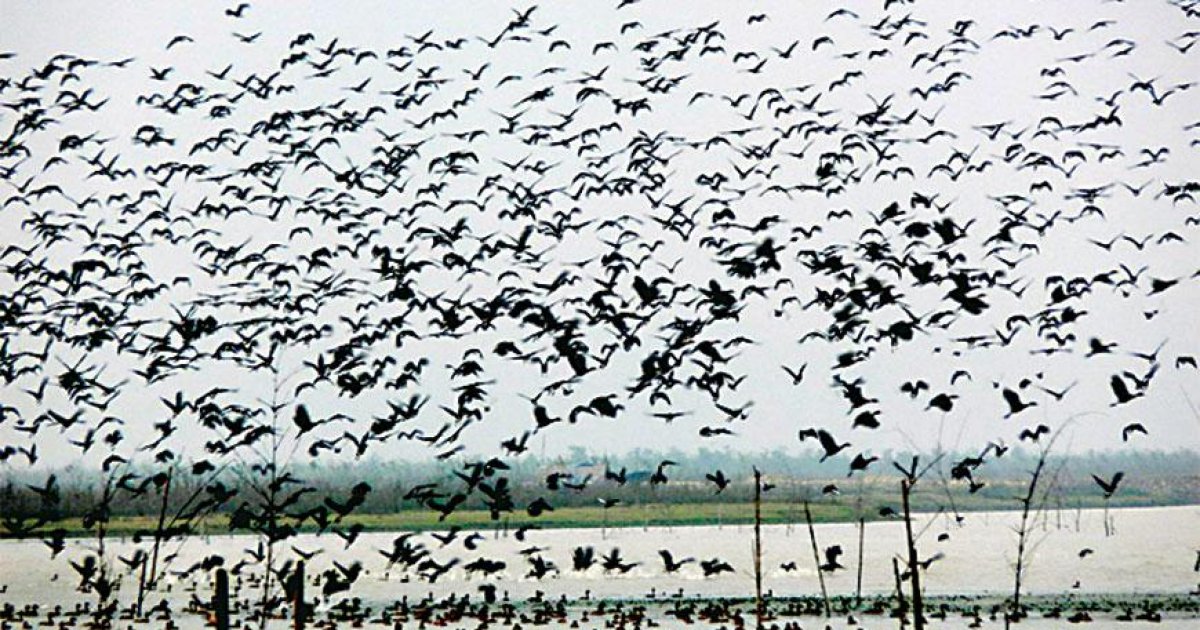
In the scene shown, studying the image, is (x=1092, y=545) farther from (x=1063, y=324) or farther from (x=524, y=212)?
(x=524, y=212)

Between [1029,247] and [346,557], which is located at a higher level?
[1029,247]

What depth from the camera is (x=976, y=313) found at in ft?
64.9

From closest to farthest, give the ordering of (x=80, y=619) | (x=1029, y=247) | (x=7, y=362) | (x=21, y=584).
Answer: (x=1029, y=247), (x=7, y=362), (x=80, y=619), (x=21, y=584)

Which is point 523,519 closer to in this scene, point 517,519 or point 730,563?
point 517,519

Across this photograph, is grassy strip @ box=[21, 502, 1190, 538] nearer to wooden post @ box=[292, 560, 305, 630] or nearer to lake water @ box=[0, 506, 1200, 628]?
lake water @ box=[0, 506, 1200, 628]

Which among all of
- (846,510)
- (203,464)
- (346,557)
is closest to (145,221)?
(203,464)

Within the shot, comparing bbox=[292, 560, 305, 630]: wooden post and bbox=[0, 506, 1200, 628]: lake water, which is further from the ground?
bbox=[292, 560, 305, 630]: wooden post

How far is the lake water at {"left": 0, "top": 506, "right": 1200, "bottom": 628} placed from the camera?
128 feet

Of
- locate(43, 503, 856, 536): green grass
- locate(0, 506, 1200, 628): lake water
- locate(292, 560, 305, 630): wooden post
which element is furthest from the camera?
locate(43, 503, 856, 536): green grass

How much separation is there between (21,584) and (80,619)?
15.8 meters

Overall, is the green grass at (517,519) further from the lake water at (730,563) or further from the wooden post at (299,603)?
the wooden post at (299,603)

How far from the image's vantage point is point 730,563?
50.7 m

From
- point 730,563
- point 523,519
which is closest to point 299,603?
point 730,563

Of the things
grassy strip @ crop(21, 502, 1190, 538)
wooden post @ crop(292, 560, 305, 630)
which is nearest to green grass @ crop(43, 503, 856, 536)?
grassy strip @ crop(21, 502, 1190, 538)
